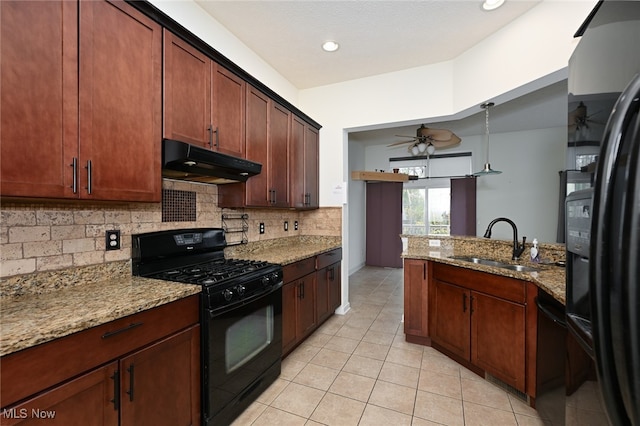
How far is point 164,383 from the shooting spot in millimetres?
1380

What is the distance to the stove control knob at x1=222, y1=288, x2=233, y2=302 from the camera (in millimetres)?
1655

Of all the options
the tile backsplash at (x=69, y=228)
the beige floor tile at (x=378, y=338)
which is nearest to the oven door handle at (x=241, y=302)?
the tile backsplash at (x=69, y=228)

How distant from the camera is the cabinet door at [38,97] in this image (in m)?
1.09

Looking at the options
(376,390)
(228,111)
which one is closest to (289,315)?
(376,390)

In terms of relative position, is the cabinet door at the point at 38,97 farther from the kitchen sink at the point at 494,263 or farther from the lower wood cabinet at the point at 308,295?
the kitchen sink at the point at 494,263

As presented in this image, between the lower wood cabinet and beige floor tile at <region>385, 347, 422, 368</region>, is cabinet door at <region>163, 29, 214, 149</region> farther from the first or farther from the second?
beige floor tile at <region>385, 347, 422, 368</region>

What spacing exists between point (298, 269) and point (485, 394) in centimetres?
173

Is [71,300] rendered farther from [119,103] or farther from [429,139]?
[429,139]

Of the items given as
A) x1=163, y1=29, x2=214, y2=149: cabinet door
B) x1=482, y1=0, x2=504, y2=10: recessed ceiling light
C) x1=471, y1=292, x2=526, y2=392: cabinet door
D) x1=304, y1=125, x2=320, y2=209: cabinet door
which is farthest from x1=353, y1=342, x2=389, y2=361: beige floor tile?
x1=482, y1=0, x2=504, y2=10: recessed ceiling light

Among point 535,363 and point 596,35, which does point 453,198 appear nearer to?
point 535,363

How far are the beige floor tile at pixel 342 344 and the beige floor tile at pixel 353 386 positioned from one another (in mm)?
401

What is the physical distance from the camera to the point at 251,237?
9.72ft

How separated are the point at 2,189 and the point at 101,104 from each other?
57cm

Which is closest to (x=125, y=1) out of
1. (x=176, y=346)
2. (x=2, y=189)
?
(x=2, y=189)
